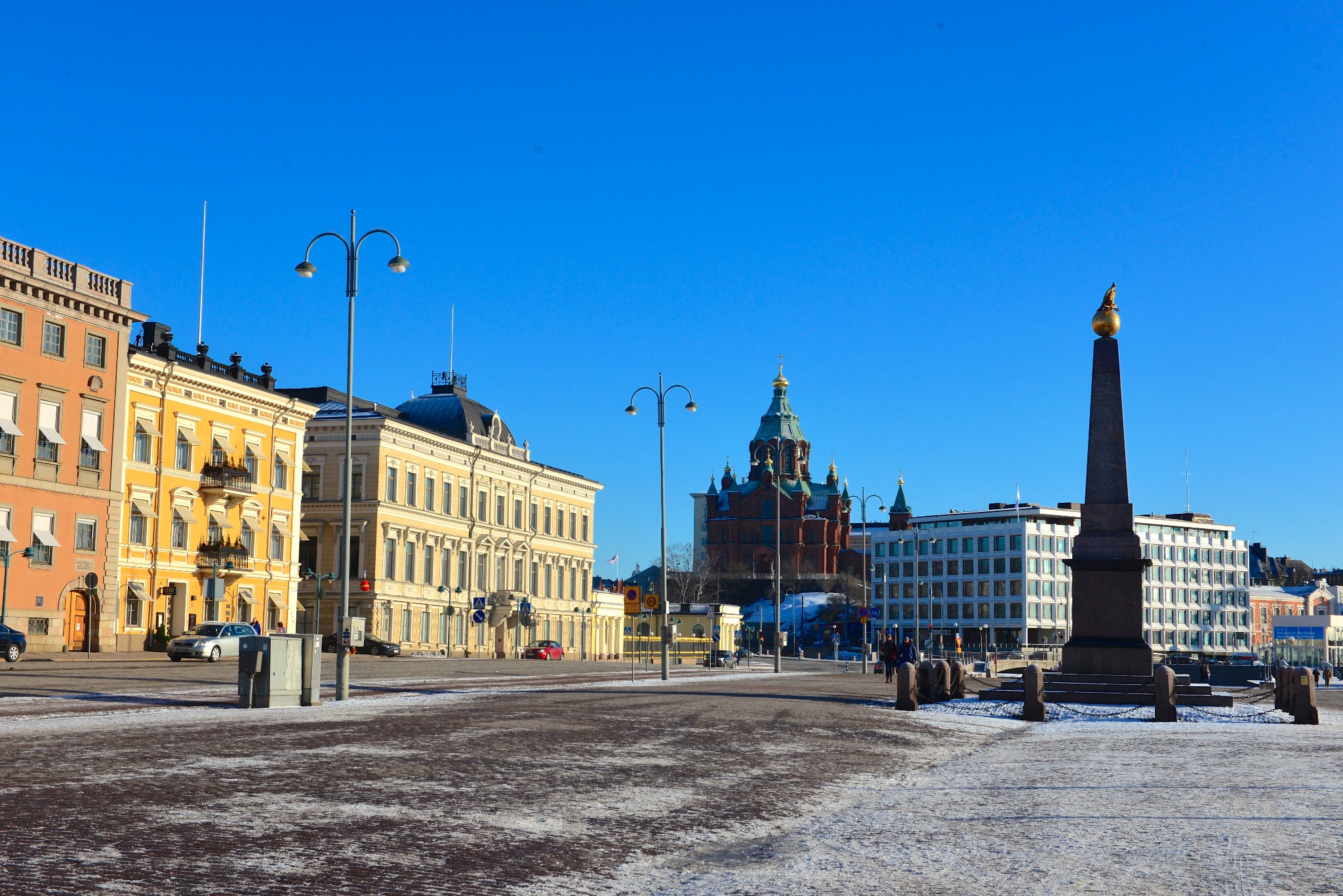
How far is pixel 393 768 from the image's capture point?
1299cm

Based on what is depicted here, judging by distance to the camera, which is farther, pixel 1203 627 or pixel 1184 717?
pixel 1203 627

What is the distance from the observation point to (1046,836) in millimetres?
9680

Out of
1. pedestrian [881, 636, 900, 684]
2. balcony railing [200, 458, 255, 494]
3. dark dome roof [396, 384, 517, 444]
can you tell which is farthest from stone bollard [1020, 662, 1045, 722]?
dark dome roof [396, 384, 517, 444]

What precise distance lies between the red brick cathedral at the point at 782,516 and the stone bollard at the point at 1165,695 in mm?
146856

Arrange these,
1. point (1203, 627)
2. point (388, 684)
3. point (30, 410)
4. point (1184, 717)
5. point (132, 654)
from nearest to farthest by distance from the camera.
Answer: point (1184, 717), point (388, 684), point (30, 410), point (132, 654), point (1203, 627)

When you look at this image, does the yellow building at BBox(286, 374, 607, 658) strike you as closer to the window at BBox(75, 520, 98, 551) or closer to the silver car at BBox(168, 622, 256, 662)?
the silver car at BBox(168, 622, 256, 662)

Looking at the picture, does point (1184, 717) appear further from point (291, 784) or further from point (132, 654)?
point (132, 654)

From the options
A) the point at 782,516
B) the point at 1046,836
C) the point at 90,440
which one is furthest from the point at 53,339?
the point at 782,516

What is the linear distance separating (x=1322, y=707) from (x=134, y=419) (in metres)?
43.6

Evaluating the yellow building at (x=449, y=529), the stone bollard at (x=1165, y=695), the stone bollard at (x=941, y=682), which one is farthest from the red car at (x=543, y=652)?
the stone bollard at (x=1165, y=695)

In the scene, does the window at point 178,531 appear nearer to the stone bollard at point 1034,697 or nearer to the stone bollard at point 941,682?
the stone bollard at point 941,682

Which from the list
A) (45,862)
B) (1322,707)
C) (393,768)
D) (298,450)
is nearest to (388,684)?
(393,768)

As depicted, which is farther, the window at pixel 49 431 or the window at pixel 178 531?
the window at pixel 178 531

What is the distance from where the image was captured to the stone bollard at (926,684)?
29906mm
